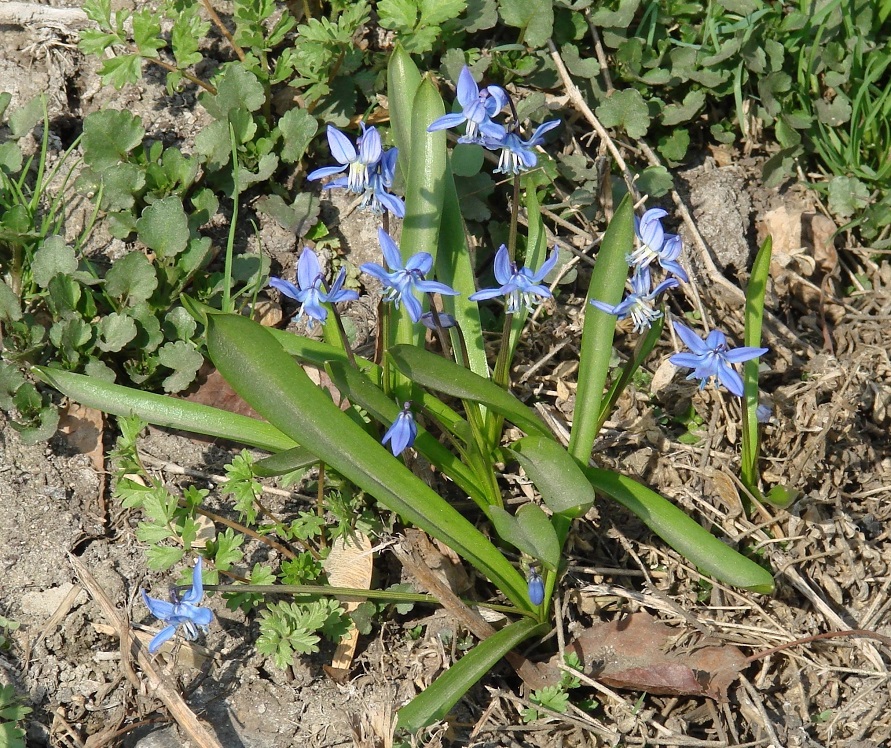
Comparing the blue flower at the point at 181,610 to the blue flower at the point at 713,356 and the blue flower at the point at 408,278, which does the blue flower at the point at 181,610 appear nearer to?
Answer: the blue flower at the point at 408,278

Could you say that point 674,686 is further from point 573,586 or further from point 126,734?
point 126,734

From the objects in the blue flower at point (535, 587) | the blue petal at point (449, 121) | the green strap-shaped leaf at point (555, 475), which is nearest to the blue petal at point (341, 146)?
the blue petal at point (449, 121)

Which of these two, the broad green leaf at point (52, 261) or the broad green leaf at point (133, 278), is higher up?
the broad green leaf at point (52, 261)

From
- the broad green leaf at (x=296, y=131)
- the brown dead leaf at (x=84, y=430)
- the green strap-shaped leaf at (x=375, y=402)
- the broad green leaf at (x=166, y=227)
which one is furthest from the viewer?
the broad green leaf at (x=296, y=131)

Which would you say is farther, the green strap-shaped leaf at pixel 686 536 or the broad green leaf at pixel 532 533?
the green strap-shaped leaf at pixel 686 536

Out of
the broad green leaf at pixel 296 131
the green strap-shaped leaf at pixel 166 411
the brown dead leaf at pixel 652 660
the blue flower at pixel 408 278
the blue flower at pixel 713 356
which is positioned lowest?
the brown dead leaf at pixel 652 660

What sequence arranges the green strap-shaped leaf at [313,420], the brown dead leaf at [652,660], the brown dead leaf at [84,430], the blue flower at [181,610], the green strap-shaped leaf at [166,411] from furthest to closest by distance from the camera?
the brown dead leaf at [84,430], the green strap-shaped leaf at [166,411], the brown dead leaf at [652,660], the green strap-shaped leaf at [313,420], the blue flower at [181,610]

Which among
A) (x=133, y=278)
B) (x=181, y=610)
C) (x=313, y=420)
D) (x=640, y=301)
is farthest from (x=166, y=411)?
(x=640, y=301)

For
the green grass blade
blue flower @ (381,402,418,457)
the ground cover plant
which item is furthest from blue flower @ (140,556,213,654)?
the green grass blade

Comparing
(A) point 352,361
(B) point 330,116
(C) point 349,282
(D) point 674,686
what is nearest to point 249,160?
(B) point 330,116
